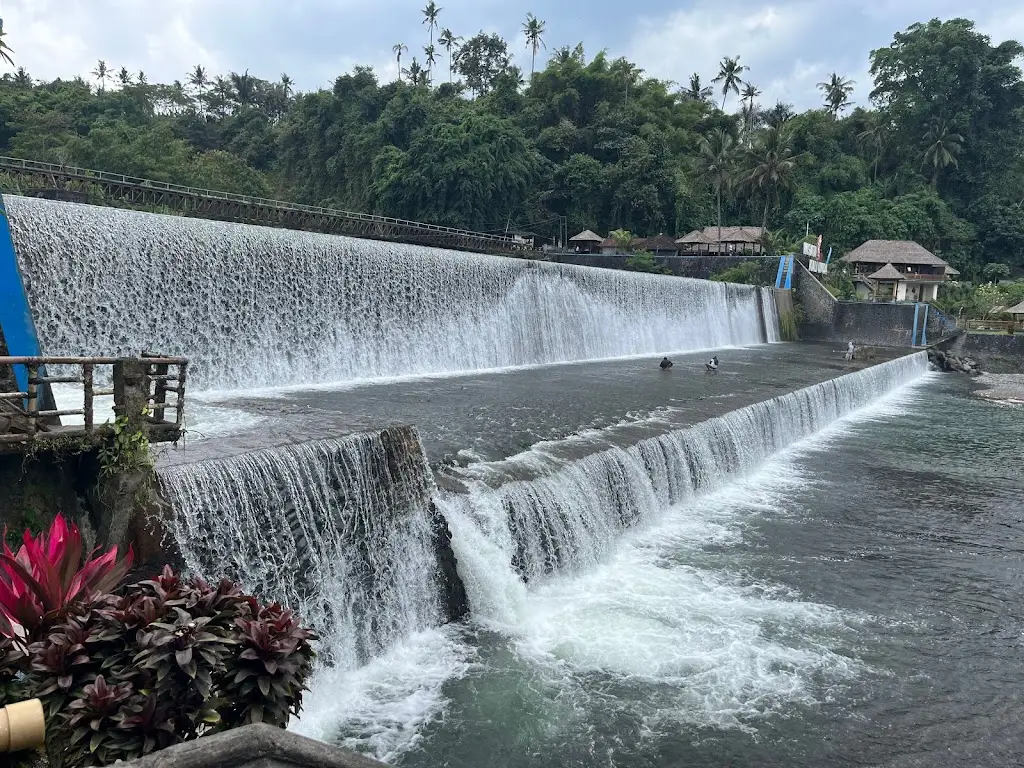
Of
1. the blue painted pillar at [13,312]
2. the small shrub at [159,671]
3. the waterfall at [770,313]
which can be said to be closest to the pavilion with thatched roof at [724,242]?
the waterfall at [770,313]

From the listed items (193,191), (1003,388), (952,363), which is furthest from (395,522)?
(952,363)

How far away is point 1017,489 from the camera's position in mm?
13328

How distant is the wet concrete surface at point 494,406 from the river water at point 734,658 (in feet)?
7.18

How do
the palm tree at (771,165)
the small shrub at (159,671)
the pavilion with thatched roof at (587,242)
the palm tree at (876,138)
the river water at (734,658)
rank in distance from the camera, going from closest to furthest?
the small shrub at (159,671) < the river water at (734,658) < the palm tree at (771,165) < the pavilion with thatched roof at (587,242) < the palm tree at (876,138)

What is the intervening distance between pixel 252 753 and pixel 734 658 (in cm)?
527

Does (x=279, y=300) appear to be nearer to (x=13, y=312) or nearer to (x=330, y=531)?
(x=13, y=312)

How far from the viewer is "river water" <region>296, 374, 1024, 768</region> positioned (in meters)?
5.75

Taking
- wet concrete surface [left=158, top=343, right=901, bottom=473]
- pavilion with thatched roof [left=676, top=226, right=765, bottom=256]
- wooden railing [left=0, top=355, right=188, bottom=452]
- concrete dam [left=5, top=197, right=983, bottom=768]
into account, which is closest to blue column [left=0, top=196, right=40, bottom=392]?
concrete dam [left=5, top=197, right=983, bottom=768]

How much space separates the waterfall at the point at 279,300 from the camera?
12.0m

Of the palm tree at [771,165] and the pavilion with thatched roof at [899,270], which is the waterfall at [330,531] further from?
the palm tree at [771,165]

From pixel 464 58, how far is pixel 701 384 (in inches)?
2678

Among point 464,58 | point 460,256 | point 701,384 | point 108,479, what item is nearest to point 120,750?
point 108,479

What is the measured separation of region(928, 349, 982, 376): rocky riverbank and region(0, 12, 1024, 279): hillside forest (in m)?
15.5

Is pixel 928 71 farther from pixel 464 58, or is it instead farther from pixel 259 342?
pixel 259 342
